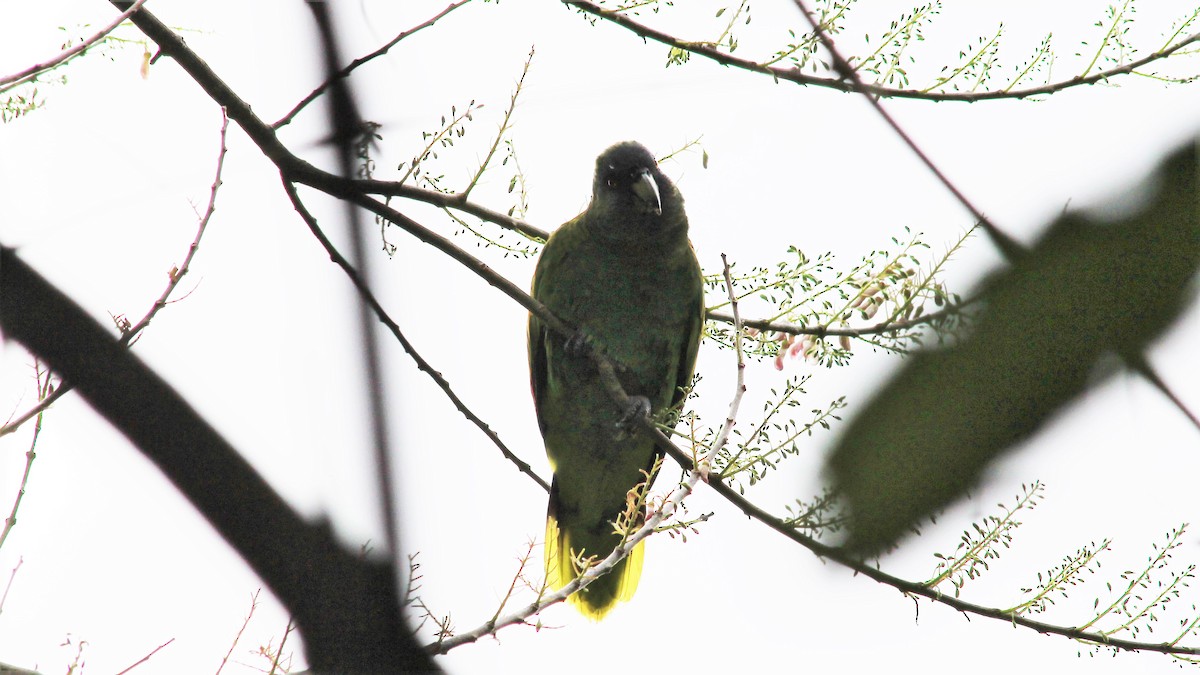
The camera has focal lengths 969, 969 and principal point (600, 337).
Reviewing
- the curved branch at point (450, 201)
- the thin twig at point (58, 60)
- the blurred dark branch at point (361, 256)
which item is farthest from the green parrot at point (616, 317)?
the blurred dark branch at point (361, 256)

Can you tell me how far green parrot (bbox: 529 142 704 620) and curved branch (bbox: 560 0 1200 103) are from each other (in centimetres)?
86

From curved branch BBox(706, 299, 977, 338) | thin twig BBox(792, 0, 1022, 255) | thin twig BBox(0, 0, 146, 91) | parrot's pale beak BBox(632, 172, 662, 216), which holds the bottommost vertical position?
thin twig BBox(792, 0, 1022, 255)

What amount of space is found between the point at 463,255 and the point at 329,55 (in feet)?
4.69

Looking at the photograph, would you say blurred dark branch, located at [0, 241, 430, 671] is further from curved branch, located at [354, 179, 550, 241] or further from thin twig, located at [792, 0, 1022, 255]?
curved branch, located at [354, 179, 550, 241]

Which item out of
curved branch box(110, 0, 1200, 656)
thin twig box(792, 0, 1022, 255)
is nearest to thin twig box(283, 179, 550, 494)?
curved branch box(110, 0, 1200, 656)

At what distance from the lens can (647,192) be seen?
3.56 meters

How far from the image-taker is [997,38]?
7.72 ft

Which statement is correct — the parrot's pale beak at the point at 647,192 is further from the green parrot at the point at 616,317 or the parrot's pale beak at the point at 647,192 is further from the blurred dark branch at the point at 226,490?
the blurred dark branch at the point at 226,490

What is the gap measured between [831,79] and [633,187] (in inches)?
47.1

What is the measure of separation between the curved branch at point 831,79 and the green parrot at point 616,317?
0.86 m

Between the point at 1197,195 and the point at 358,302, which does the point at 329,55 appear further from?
the point at 1197,195

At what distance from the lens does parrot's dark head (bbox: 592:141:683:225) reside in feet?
11.9

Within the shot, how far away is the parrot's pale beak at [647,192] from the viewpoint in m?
3.54

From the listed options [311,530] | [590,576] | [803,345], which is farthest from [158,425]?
[803,345]
